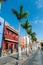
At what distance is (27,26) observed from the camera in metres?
41.3

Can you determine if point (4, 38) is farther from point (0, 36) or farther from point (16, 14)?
point (16, 14)

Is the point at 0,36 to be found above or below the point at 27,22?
below

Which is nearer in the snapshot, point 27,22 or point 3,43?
point 3,43

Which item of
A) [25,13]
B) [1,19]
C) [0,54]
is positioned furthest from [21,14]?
[0,54]

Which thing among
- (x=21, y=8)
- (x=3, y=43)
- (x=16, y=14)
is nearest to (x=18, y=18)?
(x=16, y=14)

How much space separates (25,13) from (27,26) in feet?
42.5

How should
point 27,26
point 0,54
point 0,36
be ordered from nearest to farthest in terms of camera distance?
point 0,54 → point 0,36 → point 27,26

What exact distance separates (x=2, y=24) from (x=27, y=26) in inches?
393

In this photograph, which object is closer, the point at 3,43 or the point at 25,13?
the point at 25,13

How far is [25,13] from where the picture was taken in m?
28.6

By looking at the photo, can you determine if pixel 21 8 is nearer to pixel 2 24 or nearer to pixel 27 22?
pixel 2 24

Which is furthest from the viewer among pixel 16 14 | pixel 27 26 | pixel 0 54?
pixel 27 26

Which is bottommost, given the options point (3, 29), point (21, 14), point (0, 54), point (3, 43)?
point (0, 54)

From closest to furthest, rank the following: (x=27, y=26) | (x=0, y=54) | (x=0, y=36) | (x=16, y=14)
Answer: (x=16, y=14) → (x=0, y=54) → (x=0, y=36) → (x=27, y=26)
